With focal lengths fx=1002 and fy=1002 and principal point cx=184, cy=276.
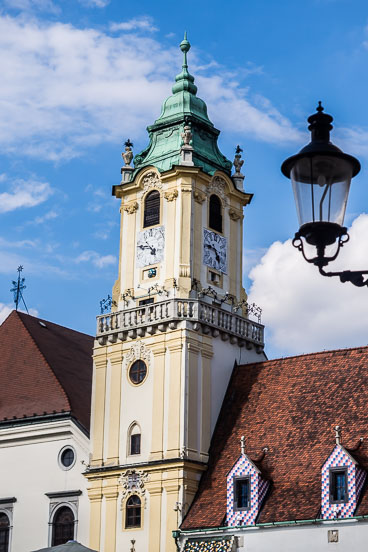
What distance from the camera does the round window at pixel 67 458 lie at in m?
36.1

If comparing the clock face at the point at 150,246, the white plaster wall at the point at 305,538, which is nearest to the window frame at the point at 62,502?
the white plaster wall at the point at 305,538

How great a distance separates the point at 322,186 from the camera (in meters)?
8.71

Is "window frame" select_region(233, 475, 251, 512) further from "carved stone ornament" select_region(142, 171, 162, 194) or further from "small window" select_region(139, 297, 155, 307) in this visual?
"carved stone ornament" select_region(142, 171, 162, 194)

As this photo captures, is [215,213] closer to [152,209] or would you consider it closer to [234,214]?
[234,214]

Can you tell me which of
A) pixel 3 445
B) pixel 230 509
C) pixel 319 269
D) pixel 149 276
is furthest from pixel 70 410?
pixel 319 269

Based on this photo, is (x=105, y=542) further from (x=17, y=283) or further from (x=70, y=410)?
(x=17, y=283)

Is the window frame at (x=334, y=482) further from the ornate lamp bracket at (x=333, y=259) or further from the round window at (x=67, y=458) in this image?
the ornate lamp bracket at (x=333, y=259)

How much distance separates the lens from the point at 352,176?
8.95 metres

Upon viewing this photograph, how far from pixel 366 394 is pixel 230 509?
564cm

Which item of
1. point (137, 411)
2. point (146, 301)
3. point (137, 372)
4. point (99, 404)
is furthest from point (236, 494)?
point (146, 301)

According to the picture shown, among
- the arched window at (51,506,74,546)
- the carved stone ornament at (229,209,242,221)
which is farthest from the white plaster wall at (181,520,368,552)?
the carved stone ornament at (229,209,242,221)

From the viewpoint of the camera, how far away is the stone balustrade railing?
3450cm

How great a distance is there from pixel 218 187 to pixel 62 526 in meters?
13.7

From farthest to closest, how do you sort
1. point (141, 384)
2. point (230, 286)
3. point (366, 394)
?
1. point (230, 286)
2. point (141, 384)
3. point (366, 394)
